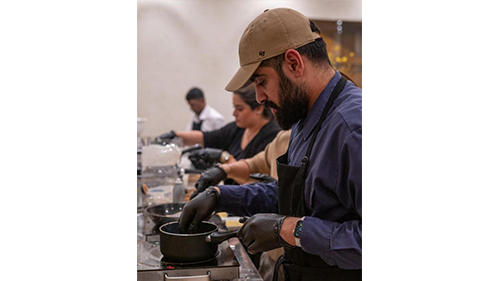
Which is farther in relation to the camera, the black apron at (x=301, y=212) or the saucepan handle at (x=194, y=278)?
Result: the black apron at (x=301, y=212)

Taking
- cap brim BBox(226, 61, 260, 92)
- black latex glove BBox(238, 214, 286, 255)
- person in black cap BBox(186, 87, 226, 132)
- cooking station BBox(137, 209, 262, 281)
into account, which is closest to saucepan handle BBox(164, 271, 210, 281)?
cooking station BBox(137, 209, 262, 281)

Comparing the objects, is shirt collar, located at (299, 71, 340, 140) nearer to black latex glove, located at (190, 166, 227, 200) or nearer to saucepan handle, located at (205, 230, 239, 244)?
saucepan handle, located at (205, 230, 239, 244)

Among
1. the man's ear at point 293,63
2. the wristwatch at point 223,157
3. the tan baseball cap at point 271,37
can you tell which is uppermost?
the tan baseball cap at point 271,37

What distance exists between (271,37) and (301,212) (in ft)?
1.74

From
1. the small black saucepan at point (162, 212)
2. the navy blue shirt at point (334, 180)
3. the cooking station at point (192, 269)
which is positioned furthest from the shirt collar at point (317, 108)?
the small black saucepan at point (162, 212)

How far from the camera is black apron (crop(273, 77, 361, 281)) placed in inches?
52.5

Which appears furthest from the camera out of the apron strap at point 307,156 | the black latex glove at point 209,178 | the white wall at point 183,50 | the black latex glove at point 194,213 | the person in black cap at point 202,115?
the white wall at point 183,50

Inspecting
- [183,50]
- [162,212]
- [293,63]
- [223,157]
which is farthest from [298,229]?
[183,50]

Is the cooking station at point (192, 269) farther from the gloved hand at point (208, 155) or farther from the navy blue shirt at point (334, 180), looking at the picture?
the gloved hand at point (208, 155)

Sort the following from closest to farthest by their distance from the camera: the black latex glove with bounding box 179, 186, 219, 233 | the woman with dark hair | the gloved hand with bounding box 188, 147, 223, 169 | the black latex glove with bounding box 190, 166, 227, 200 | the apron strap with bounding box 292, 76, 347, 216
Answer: the apron strap with bounding box 292, 76, 347, 216 < the black latex glove with bounding box 179, 186, 219, 233 < the black latex glove with bounding box 190, 166, 227, 200 < the woman with dark hair < the gloved hand with bounding box 188, 147, 223, 169

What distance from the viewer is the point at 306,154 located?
1.34m

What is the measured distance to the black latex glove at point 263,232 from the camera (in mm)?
1231
